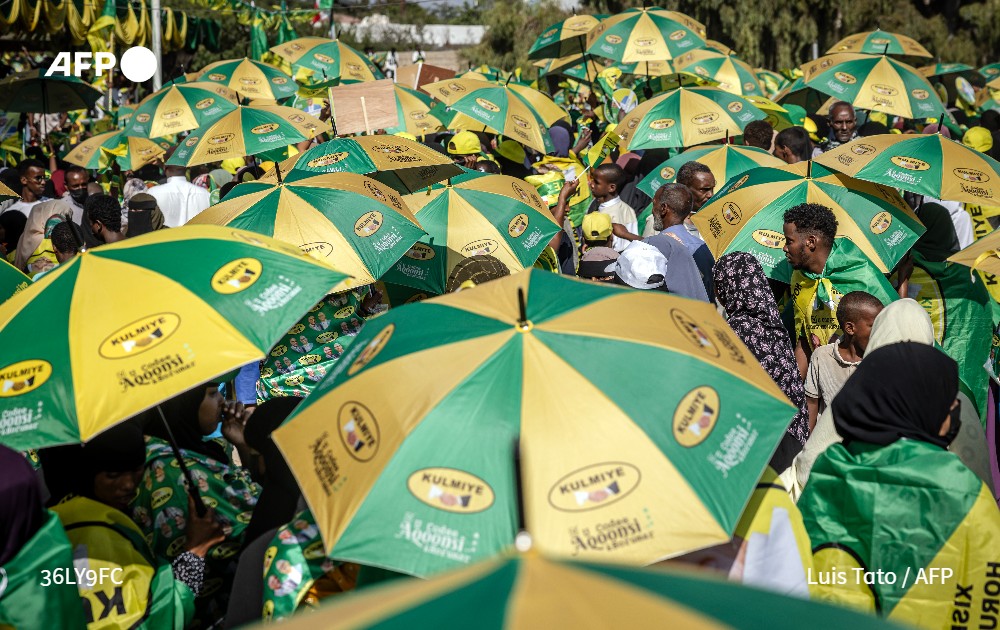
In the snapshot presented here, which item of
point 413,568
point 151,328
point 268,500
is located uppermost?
point 151,328

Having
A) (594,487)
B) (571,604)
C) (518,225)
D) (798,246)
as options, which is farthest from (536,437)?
(518,225)

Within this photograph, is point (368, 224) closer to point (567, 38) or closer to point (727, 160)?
point (727, 160)

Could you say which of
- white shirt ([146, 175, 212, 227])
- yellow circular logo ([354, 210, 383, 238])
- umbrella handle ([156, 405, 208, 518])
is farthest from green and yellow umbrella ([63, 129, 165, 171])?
umbrella handle ([156, 405, 208, 518])

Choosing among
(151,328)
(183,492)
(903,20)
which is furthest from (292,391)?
(903,20)

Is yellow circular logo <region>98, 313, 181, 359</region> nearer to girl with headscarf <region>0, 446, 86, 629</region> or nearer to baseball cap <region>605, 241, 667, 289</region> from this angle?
girl with headscarf <region>0, 446, 86, 629</region>

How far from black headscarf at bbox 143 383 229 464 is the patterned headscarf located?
8.72ft

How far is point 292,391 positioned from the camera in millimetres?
5398

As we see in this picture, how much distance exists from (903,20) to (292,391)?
2573 centimetres

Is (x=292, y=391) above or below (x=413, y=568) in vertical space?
below

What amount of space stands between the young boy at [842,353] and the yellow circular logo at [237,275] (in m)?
2.67

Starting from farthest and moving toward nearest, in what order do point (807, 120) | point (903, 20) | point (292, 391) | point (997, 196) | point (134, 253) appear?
point (903, 20)
point (807, 120)
point (997, 196)
point (292, 391)
point (134, 253)

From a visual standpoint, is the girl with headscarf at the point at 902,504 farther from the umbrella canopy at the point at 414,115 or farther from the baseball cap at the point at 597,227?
the umbrella canopy at the point at 414,115

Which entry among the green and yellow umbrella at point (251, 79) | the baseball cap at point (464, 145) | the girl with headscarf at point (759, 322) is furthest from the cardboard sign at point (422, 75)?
the girl with headscarf at point (759, 322)

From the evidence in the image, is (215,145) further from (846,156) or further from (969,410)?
(969,410)
